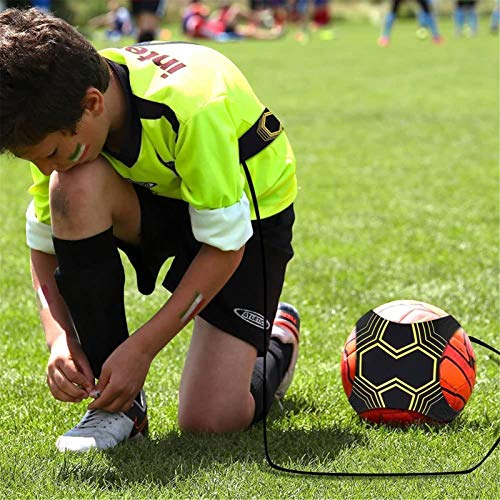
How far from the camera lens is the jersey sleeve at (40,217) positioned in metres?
2.72

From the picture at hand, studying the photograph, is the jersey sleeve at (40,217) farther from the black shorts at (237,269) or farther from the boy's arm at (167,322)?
the boy's arm at (167,322)

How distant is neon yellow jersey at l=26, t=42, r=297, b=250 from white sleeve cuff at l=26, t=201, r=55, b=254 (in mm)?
331

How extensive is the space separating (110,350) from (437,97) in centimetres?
924

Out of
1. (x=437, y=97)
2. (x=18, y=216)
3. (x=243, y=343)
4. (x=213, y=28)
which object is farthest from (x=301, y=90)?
(x=213, y=28)

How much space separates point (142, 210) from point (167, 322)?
1.24ft

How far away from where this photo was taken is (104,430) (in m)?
2.61

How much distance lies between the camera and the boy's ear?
231 cm

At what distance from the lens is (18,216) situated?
18.3 feet

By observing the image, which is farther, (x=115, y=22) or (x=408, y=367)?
(x=115, y=22)

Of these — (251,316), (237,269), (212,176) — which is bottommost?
(251,316)

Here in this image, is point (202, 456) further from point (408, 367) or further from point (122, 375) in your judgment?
point (408, 367)

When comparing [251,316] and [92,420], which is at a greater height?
[251,316]

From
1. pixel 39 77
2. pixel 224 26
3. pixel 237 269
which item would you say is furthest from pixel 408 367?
pixel 224 26

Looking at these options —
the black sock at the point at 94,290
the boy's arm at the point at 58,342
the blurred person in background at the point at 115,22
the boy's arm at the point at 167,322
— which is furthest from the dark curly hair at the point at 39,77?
the blurred person in background at the point at 115,22
